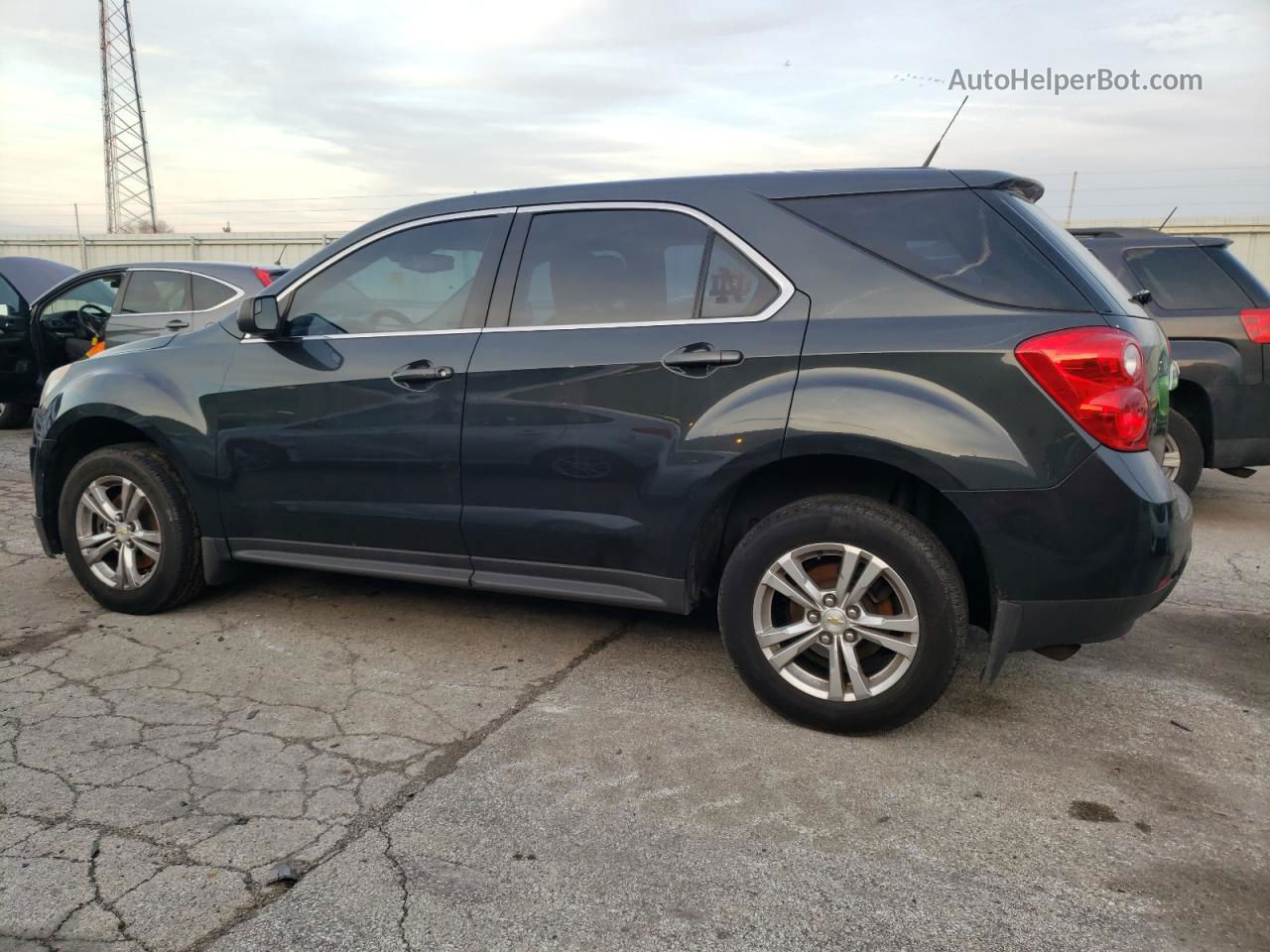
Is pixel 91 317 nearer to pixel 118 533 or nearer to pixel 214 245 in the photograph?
pixel 118 533

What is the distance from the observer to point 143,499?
4.41m

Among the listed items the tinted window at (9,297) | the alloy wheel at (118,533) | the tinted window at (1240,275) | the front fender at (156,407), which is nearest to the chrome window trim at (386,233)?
the front fender at (156,407)

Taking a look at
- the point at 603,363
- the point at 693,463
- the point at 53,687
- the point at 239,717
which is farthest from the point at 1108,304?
the point at 53,687

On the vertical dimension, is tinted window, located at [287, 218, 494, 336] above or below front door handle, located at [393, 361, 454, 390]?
above

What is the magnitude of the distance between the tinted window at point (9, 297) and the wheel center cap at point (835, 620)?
957 centimetres

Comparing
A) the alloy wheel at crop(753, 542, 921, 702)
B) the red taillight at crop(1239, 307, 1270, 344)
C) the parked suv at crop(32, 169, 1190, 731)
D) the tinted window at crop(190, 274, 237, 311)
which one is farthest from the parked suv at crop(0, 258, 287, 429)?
the red taillight at crop(1239, 307, 1270, 344)

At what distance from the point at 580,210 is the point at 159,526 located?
2.28m

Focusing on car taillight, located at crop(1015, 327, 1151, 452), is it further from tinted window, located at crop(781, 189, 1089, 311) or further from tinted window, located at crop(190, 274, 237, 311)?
tinted window, located at crop(190, 274, 237, 311)

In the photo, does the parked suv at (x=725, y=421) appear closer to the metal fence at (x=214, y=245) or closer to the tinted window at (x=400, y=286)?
the tinted window at (x=400, y=286)

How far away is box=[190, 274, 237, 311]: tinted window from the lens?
865cm

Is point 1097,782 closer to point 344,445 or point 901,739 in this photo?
point 901,739

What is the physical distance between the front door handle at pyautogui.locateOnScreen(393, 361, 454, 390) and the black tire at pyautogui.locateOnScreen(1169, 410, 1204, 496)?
16.1ft

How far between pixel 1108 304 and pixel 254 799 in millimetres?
2850

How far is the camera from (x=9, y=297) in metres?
9.97
